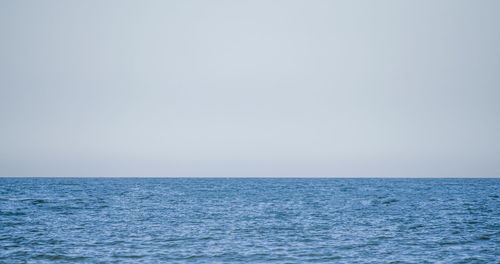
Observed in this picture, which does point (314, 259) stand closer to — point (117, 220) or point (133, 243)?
point (133, 243)

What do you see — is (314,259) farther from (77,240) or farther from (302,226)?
(77,240)

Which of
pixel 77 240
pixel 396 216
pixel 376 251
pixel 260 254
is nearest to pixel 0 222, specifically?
pixel 77 240

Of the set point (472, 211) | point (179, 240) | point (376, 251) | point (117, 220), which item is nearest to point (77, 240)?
point (179, 240)

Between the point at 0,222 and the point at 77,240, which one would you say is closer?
the point at 77,240

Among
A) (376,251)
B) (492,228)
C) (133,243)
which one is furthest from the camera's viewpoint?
(492,228)

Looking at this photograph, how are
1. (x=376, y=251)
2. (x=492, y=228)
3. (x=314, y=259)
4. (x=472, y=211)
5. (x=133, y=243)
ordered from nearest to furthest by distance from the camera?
(x=314, y=259), (x=376, y=251), (x=133, y=243), (x=492, y=228), (x=472, y=211)

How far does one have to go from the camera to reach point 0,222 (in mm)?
33281

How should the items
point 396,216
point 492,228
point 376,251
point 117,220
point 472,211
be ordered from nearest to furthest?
point 376,251 < point 492,228 < point 117,220 < point 396,216 < point 472,211

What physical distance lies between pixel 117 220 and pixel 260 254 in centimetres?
1674

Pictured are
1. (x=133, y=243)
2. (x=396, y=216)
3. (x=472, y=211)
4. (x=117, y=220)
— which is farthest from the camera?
(x=472, y=211)

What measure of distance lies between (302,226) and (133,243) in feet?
41.4

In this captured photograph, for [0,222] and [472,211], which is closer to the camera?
[0,222]

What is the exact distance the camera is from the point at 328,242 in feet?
86.9

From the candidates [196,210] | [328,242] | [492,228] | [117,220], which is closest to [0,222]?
[117,220]
